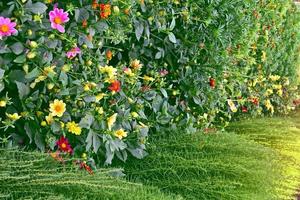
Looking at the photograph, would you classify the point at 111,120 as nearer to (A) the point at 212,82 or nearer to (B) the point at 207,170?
(B) the point at 207,170

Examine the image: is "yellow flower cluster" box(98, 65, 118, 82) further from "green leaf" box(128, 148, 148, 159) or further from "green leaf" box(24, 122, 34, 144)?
"green leaf" box(128, 148, 148, 159)

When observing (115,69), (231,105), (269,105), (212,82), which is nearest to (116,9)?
(115,69)

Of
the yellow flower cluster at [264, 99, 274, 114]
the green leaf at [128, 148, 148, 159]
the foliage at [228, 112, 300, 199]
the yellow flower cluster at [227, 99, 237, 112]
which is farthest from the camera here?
the yellow flower cluster at [264, 99, 274, 114]

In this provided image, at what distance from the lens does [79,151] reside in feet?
8.62

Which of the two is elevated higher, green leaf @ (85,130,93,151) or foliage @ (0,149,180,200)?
green leaf @ (85,130,93,151)

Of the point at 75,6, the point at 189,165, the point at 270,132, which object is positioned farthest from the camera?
the point at 270,132

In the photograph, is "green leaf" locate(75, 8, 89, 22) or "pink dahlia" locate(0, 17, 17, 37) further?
"green leaf" locate(75, 8, 89, 22)

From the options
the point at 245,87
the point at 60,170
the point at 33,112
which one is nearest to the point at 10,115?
the point at 33,112

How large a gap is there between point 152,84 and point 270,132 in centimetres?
129

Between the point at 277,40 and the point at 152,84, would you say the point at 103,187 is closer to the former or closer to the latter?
the point at 152,84

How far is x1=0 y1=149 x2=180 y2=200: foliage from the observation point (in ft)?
6.75

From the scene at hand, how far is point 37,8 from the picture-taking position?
7.05 feet

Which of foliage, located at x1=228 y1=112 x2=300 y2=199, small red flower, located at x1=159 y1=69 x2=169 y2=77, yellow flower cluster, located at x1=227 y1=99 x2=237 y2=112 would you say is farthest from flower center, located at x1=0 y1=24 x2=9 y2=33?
yellow flower cluster, located at x1=227 y1=99 x2=237 y2=112

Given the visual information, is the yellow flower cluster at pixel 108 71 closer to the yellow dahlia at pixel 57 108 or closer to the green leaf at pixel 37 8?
the yellow dahlia at pixel 57 108
